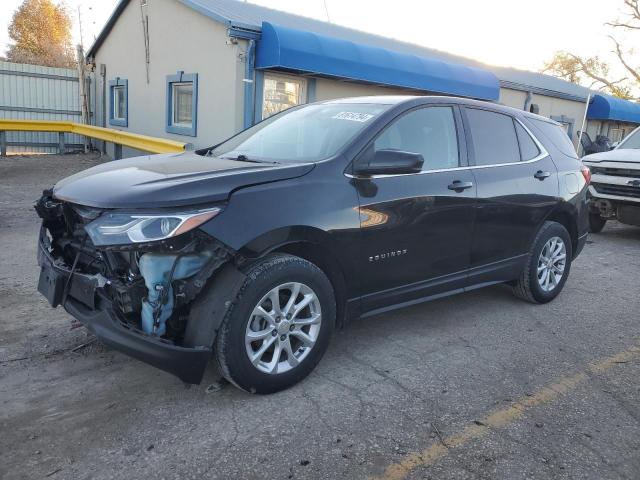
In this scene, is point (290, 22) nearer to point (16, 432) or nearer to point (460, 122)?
point (460, 122)

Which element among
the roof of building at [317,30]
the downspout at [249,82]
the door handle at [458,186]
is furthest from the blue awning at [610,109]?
the door handle at [458,186]

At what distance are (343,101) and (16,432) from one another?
309 cm

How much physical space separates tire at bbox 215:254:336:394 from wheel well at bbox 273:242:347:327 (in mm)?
100

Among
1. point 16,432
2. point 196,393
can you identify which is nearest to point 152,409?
point 196,393

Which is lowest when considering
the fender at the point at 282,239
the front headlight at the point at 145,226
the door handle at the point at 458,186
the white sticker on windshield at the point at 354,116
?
the fender at the point at 282,239

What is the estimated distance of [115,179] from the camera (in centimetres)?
314

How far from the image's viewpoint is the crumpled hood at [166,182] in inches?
110

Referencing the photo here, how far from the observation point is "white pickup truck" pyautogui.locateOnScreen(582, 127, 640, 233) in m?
8.19

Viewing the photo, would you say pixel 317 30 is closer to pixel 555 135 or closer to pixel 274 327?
pixel 555 135

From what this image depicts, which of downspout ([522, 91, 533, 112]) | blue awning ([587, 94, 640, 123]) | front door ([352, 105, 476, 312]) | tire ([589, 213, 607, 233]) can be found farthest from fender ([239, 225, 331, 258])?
blue awning ([587, 94, 640, 123])

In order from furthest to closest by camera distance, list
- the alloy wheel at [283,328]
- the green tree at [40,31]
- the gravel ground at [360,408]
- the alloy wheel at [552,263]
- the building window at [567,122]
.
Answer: the green tree at [40,31]
the building window at [567,122]
the alloy wheel at [552,263]
the alloy wheel at [283,328]
the gravel ground at [360,408]

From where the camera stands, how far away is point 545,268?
5074 millimetres

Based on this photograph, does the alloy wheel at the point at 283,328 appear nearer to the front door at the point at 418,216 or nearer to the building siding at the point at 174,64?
the front door at the point at 418,216

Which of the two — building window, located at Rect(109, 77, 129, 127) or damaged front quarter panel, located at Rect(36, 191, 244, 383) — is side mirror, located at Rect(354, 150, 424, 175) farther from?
building window, located at Rect(109, 77, 129, 127)
